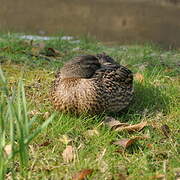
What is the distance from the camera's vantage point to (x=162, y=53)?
7.32 metres

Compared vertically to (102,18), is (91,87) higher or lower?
higher

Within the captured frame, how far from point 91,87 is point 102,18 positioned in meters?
10.9

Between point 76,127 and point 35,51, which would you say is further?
point 35,51

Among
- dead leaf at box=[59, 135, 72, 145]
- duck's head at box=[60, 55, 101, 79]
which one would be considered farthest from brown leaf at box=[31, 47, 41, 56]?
dead leaf at box=[59, 135, 72, 145]

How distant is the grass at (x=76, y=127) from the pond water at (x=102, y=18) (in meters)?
5.58

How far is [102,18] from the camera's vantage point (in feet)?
49.6

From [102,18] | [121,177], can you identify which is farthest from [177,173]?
[102,18]

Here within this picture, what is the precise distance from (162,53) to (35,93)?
9.70ft

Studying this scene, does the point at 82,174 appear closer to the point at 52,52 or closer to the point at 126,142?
the point at 126,142

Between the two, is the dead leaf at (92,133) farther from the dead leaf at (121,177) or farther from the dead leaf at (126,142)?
the dead leaf at (121,177)

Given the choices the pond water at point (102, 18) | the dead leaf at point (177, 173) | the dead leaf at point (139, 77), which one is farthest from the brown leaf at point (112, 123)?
the pond water at point (102, 18)

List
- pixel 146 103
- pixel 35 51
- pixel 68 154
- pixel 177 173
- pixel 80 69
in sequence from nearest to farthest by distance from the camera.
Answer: pixel 177 173 < pixel 68 154 < pixel 80 69 < pixel 146 103 < pixel 35 51

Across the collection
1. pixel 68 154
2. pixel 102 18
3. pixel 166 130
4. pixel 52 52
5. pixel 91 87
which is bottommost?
pixel 102 18

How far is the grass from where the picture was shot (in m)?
3.08
